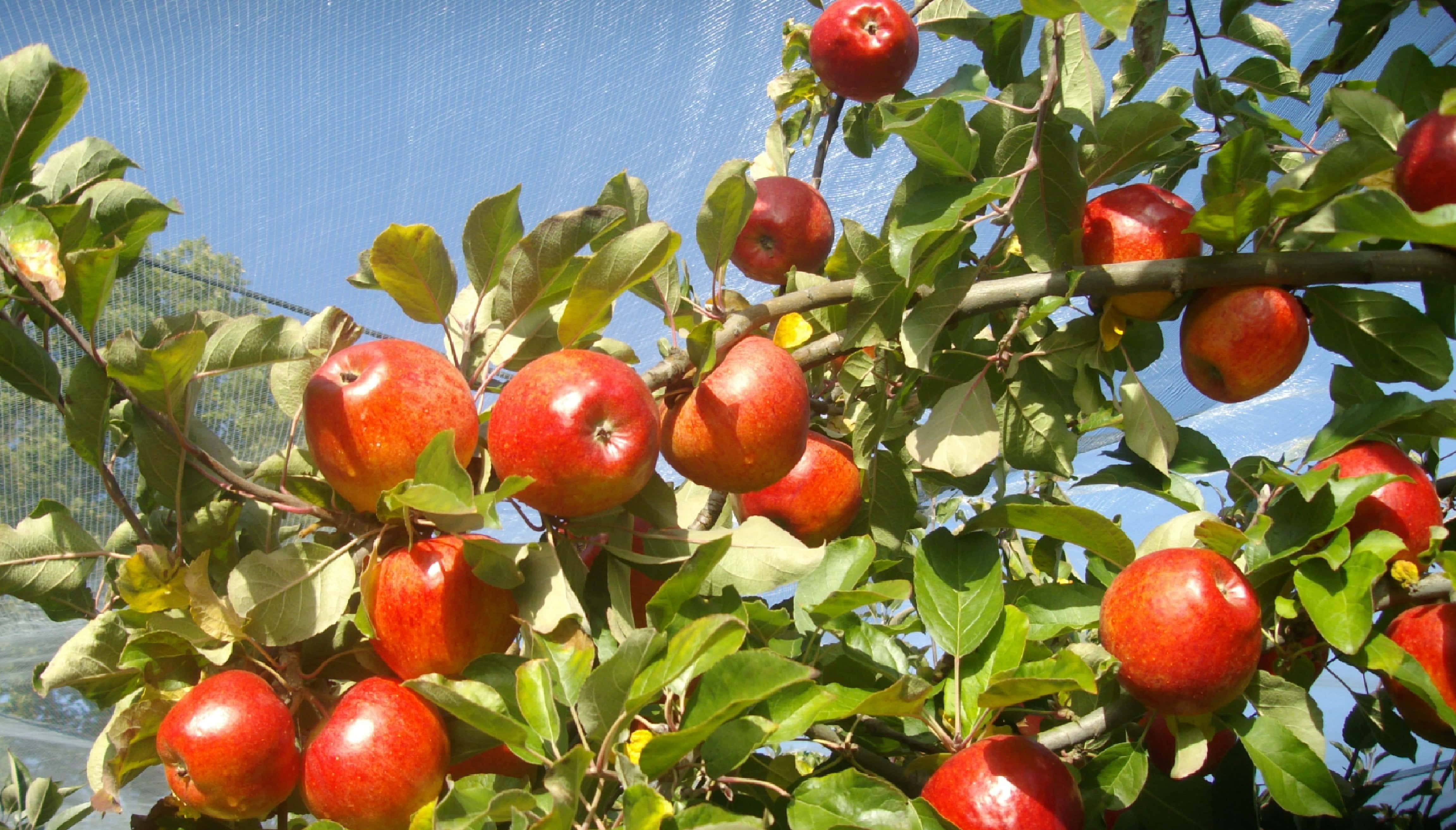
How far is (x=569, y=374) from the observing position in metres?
0.82

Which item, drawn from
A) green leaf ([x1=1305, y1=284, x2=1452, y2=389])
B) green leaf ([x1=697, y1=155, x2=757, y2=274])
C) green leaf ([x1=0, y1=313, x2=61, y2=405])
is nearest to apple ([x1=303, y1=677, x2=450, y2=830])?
green leaf ([x1=0, y1=313, x2=61, y2=405])

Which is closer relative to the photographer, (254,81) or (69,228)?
(69,228)

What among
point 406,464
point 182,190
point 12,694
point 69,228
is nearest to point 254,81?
point 182,190

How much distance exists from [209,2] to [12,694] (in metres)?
2.69

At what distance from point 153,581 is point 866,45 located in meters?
1.28

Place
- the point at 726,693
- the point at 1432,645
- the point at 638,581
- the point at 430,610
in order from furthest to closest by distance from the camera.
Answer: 1. the point at 638,581
2. the point at 1432,645
3. the point at 430,610
4. the point at 726,693

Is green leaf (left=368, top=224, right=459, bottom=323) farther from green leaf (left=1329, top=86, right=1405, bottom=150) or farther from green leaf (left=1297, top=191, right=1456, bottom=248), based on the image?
green leaf (left=1329, top=86, right=1405, bottom=150)

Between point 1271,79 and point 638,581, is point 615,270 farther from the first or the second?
point 1271,79

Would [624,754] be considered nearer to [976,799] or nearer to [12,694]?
[976,799]

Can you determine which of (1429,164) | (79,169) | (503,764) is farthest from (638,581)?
(1429,164)

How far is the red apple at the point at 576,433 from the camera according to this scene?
79 cm

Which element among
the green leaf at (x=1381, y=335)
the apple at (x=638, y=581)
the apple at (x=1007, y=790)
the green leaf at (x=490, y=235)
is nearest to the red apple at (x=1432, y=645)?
the green leaf at (x=1381, y=335)

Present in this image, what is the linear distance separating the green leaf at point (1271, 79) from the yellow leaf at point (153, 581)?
1.57 meters

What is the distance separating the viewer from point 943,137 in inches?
39.8
